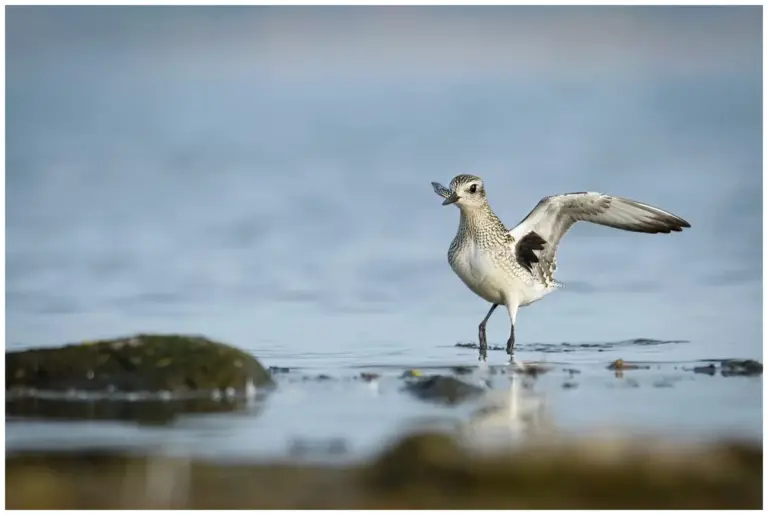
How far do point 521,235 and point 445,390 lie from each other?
131 inches

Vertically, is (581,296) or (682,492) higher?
(581,296)

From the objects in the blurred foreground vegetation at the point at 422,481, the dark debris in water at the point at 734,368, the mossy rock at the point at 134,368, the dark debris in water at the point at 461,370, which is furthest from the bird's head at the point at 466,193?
the blurred foreground vegetation at the point at 422,481

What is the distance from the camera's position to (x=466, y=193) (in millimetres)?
11375

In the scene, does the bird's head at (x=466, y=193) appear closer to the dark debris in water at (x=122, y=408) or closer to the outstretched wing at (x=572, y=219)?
the outstretched wing at (x=572, y=219)

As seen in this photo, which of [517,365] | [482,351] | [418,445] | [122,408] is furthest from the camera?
[482,351]

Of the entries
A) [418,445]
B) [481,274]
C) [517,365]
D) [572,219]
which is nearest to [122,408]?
[418,445]

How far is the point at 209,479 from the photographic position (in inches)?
245

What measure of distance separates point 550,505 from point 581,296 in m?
6.84

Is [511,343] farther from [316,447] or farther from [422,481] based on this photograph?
[422,481]

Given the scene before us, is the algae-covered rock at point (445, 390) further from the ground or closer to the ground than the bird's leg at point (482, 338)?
closer to the ground

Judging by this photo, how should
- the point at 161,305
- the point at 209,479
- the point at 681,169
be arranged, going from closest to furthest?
the point at 209,479, the point at 161,305, the point at 681,169

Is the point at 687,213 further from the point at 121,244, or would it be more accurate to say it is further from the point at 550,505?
the point at 550,505

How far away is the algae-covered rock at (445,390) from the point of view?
8148 millimetres

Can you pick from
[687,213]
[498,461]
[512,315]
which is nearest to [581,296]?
[512,315]
